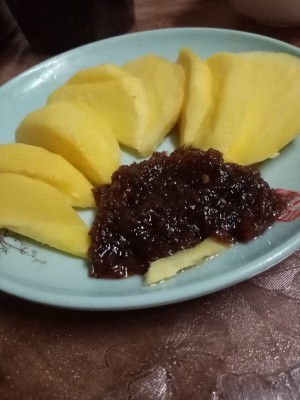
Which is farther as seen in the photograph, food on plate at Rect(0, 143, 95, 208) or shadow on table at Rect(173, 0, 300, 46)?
shadow on table at Rect(173, 0, 300, 46)

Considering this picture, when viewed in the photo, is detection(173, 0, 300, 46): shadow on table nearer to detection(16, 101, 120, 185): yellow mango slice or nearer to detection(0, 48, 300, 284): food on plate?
detection(0, 48, 300, 284): food on plate

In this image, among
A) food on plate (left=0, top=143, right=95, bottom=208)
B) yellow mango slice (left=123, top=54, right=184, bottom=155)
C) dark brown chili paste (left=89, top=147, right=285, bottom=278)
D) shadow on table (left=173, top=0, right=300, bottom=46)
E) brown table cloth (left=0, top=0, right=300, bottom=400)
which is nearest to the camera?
brown table cloth (left=0, top=0, right=300, bottom=400)

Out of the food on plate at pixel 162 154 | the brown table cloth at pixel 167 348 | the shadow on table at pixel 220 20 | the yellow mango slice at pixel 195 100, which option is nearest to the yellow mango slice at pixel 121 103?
the food on plate at pixel 162 154

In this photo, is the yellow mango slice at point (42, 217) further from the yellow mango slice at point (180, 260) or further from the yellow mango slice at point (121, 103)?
the yellow mango slice at point (121, 103)

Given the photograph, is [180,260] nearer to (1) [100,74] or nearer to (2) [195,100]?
(2) [195,100]

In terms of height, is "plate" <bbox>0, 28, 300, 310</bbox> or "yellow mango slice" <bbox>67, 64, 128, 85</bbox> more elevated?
"yellow mango slice" <bbox>67, 64, 128, 85</bbox>

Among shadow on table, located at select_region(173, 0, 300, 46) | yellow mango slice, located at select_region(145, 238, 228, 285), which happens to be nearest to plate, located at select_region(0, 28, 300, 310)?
yellow mango slice, located at select_region(145, 238, 228, 285)

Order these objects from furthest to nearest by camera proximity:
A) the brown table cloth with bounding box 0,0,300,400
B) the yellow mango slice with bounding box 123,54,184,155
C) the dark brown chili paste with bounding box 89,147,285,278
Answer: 1. the yellow mango slice with bounding box 123,54,184,155
2. the dark brown chili paste with bounding box 89,147,285,278
3. the brown table cloth with bounding box 0,0,300,400
